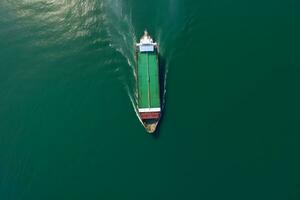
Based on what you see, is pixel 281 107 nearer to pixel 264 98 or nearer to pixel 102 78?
pixel 264 98

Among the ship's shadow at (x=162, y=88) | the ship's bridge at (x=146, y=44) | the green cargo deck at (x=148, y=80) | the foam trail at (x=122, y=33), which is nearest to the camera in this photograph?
the ship's shadow at (x=162, y=88)

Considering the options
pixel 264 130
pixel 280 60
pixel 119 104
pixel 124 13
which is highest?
pixel 124 13

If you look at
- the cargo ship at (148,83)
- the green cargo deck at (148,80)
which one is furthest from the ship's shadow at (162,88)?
the green cargo deck at (148,80)

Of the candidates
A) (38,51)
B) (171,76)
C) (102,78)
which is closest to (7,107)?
(38,51)

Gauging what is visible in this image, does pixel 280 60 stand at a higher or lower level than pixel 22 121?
higher

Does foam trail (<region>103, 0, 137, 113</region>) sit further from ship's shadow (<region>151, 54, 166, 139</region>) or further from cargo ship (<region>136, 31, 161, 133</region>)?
ship's shadow (<region>151, 54, 166, 139</region>)

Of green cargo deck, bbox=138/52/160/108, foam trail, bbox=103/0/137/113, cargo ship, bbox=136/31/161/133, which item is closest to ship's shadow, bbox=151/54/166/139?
cargo ship, bbox=136/31/161/133

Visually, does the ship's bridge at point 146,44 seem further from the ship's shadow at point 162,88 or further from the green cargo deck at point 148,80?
the ship's shadow at point 162,88

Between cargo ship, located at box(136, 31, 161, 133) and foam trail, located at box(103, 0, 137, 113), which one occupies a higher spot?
foam trail, located at box(103, 0, 137, 113)
